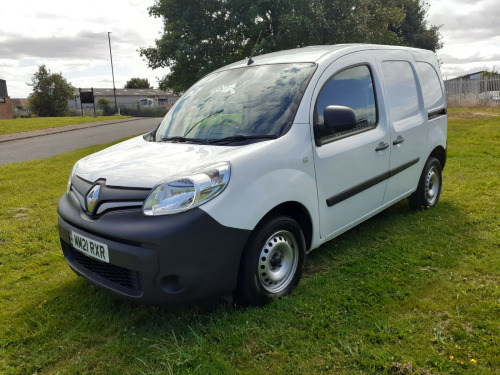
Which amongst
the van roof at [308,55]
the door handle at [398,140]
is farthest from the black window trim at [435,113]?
the van roof at [308,55]

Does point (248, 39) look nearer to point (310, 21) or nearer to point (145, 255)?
point (310, 21)

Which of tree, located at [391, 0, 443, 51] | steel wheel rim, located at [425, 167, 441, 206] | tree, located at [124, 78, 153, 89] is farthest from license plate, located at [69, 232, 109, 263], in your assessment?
tree, located at [124, 78, 153, 89]

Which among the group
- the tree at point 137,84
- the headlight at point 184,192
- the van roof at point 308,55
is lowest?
the headlight at point 184,192

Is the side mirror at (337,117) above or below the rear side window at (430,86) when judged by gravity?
below

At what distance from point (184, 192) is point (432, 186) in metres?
3.62

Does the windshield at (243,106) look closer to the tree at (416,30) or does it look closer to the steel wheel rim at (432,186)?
the steel wheel rim at (432,186)

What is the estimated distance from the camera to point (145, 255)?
234cm

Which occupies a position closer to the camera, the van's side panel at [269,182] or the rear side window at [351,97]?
the van's side panel at [269,182]

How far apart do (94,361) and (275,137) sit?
1.80 metres

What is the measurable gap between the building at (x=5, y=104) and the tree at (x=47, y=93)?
17.6ft

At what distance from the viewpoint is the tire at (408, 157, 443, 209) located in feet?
15.4

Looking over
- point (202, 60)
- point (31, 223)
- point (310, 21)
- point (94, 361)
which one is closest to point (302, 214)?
point (94, 361)

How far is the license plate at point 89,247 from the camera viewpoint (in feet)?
8.32

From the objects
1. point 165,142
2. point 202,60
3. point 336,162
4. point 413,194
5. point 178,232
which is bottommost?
point 413,194
